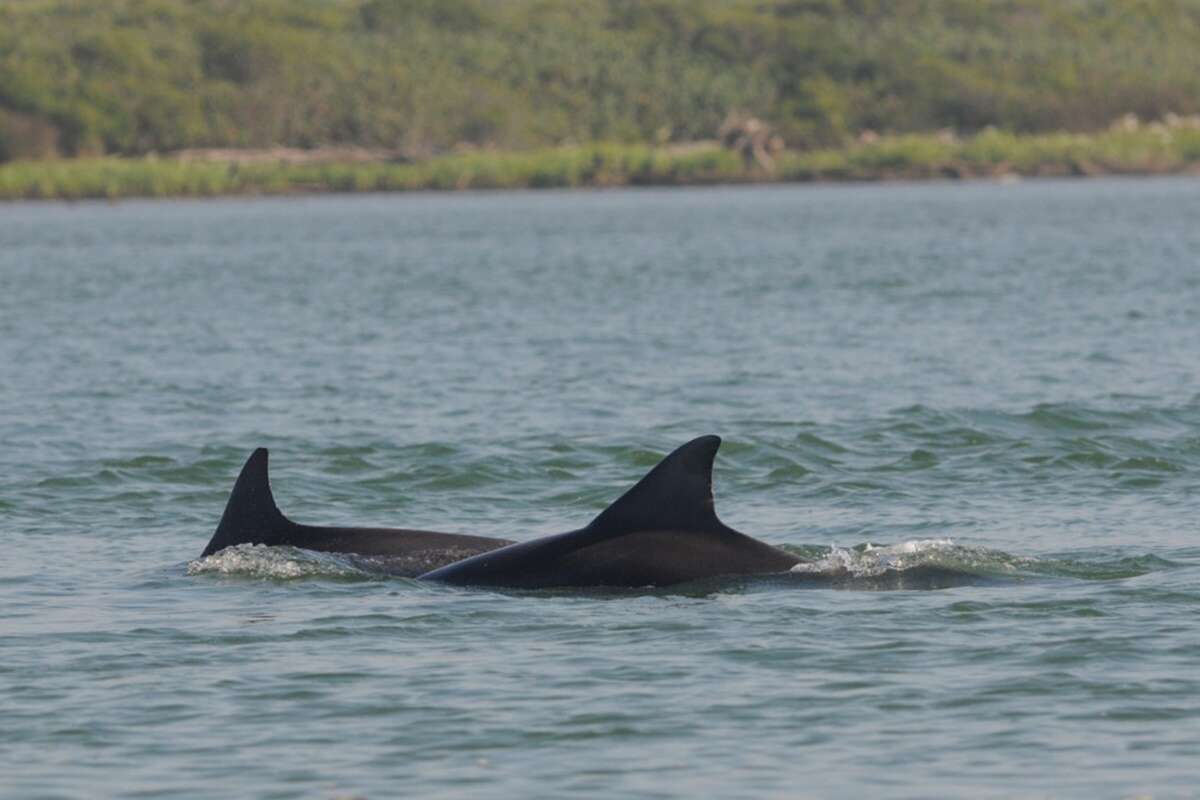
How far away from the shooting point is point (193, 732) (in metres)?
11.4

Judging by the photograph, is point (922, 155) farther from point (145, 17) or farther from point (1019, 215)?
point (145, 17)

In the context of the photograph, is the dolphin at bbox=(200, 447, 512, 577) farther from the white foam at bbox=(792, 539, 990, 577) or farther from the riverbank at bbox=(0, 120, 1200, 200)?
the riverbank at bbox=(0, 120, 1200, 200)

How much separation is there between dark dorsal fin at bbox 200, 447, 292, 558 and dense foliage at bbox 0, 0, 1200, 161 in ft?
426

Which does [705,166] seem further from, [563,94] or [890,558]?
[890,558]

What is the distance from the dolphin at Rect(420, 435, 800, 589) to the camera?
46.3 ft

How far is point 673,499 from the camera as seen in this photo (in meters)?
14.1

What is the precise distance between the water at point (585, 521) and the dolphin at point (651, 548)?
0.75 feet

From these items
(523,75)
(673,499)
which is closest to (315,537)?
(673,499)

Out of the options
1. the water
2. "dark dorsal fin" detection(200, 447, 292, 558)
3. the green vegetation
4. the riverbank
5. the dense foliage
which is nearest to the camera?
the water

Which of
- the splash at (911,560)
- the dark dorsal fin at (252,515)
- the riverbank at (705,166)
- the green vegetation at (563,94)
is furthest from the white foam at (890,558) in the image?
the riverbank at (705,166)

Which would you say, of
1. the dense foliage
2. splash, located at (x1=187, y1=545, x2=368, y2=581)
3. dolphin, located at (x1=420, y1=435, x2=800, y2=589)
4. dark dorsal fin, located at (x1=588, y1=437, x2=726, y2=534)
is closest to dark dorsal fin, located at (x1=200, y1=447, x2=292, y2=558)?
splash, located at (x1=187, y1=545, x2=368, y2=581)

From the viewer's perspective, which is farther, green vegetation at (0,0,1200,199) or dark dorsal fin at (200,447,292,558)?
green vegetation at (0,0,1200,199)

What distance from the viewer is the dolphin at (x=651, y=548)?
14102mm

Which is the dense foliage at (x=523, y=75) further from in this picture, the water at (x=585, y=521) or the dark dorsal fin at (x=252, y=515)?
the dark dorsal fin at (x=252, y=515)
